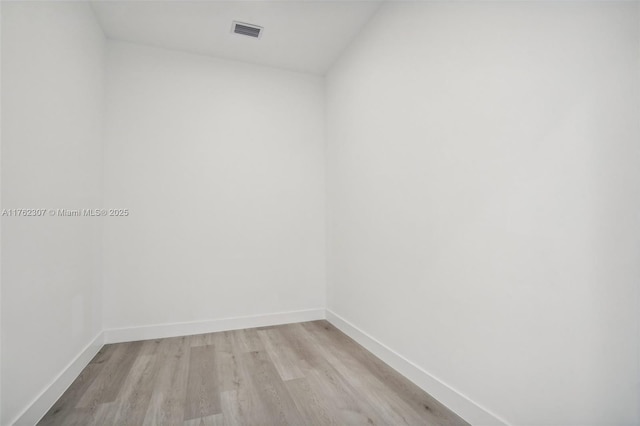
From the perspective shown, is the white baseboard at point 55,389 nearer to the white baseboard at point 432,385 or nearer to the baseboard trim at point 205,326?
the baseboard trim at point 205,326

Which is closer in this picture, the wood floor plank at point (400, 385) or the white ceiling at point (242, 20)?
the wood floor plank at point (400, 385)

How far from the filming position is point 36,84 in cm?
158

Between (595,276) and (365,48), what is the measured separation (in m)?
2.30

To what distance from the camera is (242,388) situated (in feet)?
6.07

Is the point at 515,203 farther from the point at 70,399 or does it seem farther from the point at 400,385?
the point at 70,399

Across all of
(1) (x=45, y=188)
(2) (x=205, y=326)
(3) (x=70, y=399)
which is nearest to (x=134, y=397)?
(3) (x=70, y=399)

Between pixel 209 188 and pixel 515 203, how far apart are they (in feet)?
8.25

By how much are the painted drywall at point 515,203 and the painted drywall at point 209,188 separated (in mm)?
1161

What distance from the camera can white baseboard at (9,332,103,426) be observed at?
56.9 inches

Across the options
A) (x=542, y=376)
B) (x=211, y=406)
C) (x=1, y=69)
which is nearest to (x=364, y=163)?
(x=542, y=376)

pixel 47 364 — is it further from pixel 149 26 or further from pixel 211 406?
pixel 149 26

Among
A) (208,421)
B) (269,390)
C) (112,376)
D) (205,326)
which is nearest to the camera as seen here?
(208,421)

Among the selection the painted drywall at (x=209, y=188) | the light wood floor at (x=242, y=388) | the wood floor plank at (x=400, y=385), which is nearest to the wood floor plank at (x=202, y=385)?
the light wood floor at (x=242, y=388)

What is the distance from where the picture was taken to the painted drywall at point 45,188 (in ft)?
4.51
